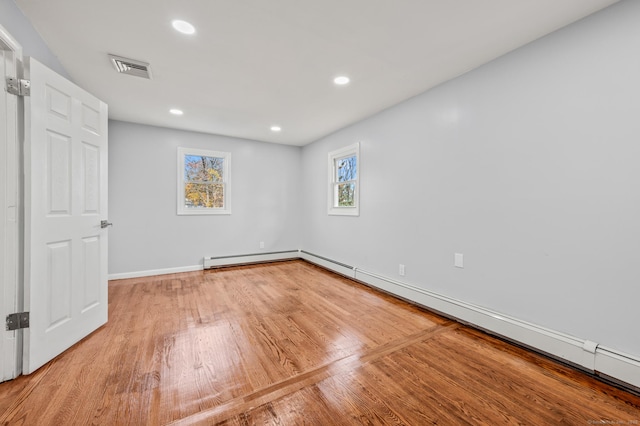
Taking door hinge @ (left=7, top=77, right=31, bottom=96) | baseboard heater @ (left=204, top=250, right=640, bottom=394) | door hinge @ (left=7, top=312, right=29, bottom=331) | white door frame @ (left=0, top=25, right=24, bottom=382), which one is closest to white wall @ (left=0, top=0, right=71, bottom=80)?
white door frame @ (left=0, top=25, right=24, bottom=382)

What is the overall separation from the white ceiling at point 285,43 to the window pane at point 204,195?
163 centimetres

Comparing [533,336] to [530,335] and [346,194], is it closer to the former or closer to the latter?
[530,335]

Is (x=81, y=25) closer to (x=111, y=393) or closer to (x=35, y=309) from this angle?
(x=35, y=309)

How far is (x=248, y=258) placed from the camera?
16.7 feet

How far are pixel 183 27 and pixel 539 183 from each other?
10.0 feet

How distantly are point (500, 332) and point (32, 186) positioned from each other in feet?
12.4

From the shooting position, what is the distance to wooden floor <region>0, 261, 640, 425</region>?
140cm

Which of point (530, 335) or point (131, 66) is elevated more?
point (131, 66)

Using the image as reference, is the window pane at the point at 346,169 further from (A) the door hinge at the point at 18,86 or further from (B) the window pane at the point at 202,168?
(A) the door hinge at the point at 18,86

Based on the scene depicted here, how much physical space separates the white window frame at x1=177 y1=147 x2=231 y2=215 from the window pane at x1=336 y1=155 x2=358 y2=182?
2.12 m

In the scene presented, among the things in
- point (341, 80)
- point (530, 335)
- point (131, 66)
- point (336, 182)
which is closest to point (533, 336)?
point (530, 335)

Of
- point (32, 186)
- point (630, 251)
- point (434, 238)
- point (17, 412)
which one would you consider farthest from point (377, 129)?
point (17, 412)

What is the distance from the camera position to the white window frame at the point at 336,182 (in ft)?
13.3

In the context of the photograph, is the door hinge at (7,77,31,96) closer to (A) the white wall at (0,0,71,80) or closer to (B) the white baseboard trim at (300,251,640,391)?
(A) the white wall at (0,0,71,80)
